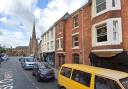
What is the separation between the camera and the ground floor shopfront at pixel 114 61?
14.6 meters

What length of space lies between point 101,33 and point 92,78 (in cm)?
1027

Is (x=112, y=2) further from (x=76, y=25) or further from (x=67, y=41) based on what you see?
(x=67, y=41)

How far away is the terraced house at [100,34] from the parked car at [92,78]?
566 centimetres

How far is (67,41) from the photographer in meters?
27.5

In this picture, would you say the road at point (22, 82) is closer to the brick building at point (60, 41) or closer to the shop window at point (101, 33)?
the shop window at point (101, 33)

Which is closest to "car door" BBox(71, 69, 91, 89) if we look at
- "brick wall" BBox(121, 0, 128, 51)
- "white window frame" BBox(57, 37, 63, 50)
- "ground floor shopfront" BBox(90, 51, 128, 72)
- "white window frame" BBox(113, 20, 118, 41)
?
"ground floor shopfront" BBox(90, 51, 128, 72)

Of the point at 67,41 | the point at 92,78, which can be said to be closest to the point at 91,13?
the point at 67,41

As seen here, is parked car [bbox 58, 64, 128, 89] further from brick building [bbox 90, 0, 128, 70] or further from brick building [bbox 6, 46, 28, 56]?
brick building [bbox 6, 46, 28, 56]

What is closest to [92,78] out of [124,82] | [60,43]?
[124,82]

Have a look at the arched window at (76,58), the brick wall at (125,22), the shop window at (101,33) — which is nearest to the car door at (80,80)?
the brick wall at (125,22)

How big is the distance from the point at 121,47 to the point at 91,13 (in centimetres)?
570

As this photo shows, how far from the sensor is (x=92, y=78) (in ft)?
27.3

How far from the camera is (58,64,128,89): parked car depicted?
735 centimetres

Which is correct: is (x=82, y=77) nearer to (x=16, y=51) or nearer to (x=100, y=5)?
(x=100, y=5)
